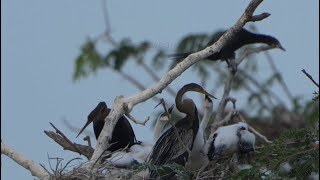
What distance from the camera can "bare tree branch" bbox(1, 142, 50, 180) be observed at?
719cm

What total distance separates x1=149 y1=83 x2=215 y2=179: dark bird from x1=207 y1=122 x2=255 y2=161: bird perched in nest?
16 cm

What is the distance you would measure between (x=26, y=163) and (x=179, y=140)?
988 millimetres

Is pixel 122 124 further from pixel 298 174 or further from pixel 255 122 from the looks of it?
pixel 255 122

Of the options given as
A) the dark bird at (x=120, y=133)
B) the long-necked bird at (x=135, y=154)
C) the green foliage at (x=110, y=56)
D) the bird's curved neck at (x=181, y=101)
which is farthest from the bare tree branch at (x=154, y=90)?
the green foliage at (x=110, y=56)

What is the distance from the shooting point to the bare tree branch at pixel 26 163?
7189 millimetres

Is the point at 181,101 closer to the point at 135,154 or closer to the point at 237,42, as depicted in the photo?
the point at 135,154

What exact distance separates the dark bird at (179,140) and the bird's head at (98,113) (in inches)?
20.7

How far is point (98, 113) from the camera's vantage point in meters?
7.89

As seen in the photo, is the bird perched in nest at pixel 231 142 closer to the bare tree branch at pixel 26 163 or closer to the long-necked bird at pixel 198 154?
the long-necked bird at pixel 198 154

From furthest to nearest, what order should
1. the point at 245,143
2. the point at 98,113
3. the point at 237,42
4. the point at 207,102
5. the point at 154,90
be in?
the point at 237,42 < the point at 207,102 < the point at 98,113 < the point at 245,143 < the point at 154,90

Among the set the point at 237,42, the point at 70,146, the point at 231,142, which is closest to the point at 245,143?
the point at 231,142

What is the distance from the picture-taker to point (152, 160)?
738cm

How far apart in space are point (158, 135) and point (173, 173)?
2.90ft

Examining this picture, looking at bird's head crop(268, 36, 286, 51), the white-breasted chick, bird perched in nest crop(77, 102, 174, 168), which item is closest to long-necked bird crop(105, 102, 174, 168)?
bird perched in nest crop(77, 102, 174, 168)
